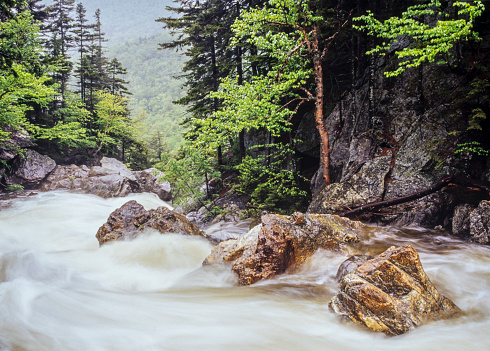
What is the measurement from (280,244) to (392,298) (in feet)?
6.63

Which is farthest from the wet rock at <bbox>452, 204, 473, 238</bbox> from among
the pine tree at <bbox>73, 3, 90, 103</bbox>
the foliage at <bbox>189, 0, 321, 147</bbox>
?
the pine tree at <bbox>73, 3, 90, 103</bbox>

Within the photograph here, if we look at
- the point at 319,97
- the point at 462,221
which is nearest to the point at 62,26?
the point at 319,97

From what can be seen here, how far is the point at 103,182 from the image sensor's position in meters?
19.3

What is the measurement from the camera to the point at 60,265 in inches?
223

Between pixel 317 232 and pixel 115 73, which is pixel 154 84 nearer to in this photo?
pixel 115 73

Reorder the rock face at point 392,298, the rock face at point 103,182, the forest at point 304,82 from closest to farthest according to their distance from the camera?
the rock face at point 392,298 < the forest at point 304,82 < the rock face at point 103,182

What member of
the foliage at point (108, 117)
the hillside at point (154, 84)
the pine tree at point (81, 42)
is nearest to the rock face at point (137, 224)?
the foliage at point (108, 117)

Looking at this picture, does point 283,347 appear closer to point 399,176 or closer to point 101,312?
point 101,312

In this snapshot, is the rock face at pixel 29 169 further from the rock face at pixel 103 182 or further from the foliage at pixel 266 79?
the foliage at pixel 266 79

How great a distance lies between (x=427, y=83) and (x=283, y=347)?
24.3 ft

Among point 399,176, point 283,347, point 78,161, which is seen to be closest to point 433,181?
point 399,176

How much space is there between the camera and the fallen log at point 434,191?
491 centimetres

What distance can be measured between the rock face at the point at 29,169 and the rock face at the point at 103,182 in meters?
0.58

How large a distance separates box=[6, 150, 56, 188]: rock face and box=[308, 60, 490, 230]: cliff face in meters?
21.5
